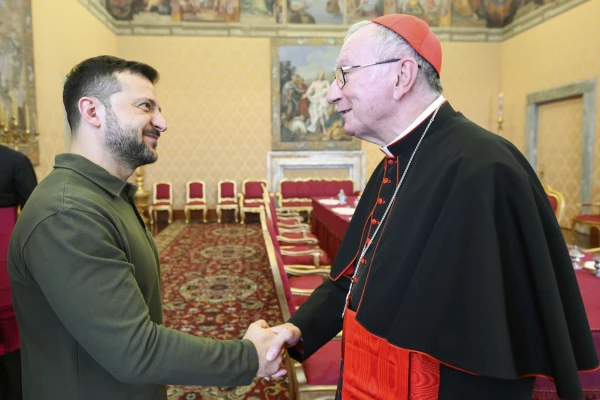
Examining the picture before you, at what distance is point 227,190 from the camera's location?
451 inches

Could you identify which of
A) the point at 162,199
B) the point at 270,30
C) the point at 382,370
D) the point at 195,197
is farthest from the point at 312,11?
the point at 382,370

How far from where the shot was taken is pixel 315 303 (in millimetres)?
1638

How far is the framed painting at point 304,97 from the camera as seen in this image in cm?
1150

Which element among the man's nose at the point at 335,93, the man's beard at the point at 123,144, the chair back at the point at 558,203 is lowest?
the chair back at the point at 558,203

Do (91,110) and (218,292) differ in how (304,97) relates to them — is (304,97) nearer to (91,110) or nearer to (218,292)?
(218,292)

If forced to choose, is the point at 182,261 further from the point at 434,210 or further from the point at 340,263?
the point at 434,210

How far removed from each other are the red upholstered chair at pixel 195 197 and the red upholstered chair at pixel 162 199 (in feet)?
1.37

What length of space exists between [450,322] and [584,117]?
9.74 metres

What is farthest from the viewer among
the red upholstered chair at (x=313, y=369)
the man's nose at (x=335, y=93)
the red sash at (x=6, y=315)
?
the red sash at (x=6, y=315)

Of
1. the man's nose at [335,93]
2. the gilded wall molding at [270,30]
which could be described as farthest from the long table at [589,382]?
the gilded wall molding at [270,30]

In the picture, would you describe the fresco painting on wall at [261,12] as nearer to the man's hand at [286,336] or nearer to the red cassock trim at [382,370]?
the man's hand at [286,336]

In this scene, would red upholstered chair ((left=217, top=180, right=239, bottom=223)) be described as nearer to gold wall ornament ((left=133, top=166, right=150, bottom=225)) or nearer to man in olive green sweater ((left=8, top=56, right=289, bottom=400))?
gold wall ornament ((left=133, top=166, right=150, bottom=225))

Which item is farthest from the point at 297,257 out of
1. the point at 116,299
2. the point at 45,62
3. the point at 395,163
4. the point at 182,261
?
the point at 45,62

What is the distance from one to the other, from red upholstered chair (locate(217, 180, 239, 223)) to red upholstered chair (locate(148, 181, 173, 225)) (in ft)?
4.15
